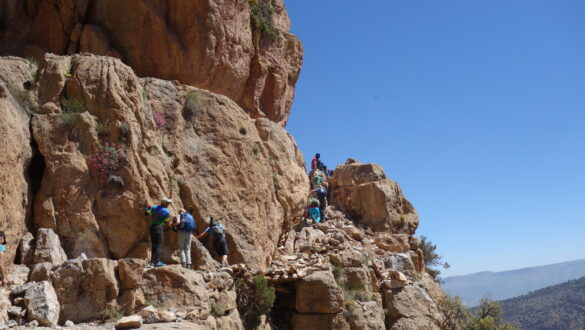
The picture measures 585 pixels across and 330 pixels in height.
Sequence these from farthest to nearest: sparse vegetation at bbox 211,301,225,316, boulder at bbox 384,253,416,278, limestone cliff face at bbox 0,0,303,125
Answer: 1. boulder at bbox 384,253,416,278
2. limestone cliff face at bbox 0,0,303,125
3. sparse vegetation at bbox 211,301,225,316

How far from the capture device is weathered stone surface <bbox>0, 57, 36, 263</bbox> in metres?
10.9

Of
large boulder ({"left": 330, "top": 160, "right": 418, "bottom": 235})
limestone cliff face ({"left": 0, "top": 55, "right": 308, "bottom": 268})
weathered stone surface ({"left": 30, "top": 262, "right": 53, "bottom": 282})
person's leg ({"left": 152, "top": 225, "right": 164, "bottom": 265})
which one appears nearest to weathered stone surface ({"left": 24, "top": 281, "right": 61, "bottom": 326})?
weathered stone surface ({"left": 30, "top": 262, "right": 53, "bottom": 282})

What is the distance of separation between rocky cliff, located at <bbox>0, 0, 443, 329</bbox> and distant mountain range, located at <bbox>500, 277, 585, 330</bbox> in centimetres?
7169

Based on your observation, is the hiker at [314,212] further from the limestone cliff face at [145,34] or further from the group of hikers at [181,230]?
the group of hikers at [181,230]

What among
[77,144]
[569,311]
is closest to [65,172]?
[77,144]

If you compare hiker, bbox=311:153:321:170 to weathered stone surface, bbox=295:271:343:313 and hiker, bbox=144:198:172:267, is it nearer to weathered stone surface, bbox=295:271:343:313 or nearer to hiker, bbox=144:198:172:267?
weathered stone surface, bbox=295:271:343:313

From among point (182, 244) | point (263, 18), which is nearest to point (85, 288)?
point (182, 244)

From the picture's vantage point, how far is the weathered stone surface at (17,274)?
10.3 m

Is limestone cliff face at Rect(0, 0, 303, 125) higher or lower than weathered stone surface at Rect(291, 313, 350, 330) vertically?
higher

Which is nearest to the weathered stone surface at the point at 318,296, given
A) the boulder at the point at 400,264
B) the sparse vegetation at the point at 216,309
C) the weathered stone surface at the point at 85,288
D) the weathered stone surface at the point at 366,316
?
the weathered stone surface at the point at 366,316

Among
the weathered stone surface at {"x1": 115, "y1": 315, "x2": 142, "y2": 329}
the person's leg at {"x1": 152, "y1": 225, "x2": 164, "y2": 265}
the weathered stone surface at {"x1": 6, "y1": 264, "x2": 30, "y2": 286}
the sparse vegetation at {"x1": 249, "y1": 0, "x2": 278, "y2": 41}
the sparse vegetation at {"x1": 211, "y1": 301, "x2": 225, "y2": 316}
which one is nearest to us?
the weathered stone surface at {"x1": 115, "y1": 315, "x2": 142, "y2": 329}

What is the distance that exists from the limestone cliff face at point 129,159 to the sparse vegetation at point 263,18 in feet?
22.0

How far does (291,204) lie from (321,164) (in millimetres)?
10617

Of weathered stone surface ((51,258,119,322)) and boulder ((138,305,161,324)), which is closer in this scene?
boulder ((138,305,161,324))
